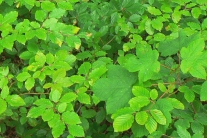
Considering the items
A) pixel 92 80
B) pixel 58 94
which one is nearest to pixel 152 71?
pixel 92 80

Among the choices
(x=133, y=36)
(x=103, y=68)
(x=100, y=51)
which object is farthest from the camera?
(x=133, y=36)

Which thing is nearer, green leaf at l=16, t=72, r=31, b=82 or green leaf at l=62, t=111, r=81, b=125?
green leaf at l=62, t=111, r=81, b=125

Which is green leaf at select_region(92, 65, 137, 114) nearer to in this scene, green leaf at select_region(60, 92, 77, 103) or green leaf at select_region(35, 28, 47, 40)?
green leaf at select_region(60, 92, 77, 103)

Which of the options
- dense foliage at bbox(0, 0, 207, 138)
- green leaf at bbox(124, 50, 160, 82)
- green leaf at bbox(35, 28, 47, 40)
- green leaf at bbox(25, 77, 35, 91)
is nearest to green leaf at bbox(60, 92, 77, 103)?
dense foliage at bbox(0, 0, 207, 138)

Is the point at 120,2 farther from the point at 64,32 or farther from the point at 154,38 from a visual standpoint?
the point at 64,32

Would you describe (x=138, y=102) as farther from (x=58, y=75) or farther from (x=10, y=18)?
(x=10, y=18)

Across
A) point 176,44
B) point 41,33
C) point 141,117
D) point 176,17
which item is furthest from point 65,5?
point 141,117
